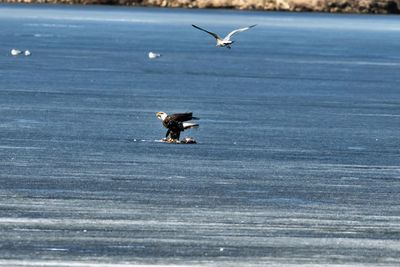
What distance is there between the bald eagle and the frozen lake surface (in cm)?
45

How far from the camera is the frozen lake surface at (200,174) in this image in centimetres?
1738

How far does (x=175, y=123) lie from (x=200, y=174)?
437 centimetres

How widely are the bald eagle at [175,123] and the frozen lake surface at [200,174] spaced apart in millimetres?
447

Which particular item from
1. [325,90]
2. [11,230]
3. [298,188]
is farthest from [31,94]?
[11,230]

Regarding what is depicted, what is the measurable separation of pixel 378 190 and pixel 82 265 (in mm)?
7745

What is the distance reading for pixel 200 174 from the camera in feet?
79.0

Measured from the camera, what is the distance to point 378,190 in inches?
893

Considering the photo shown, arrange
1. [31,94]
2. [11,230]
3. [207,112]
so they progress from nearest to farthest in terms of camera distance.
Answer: [11,230]
[207,112]
[31,94]

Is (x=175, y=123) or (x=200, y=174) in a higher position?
(x=200, y=174)

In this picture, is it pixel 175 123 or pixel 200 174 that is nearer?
pixel 200 174

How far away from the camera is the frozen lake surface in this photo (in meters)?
17.4

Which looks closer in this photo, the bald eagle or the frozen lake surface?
the frozen lake surface

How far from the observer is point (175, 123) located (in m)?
28.3

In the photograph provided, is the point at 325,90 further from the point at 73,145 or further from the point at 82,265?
the point at 82,265
